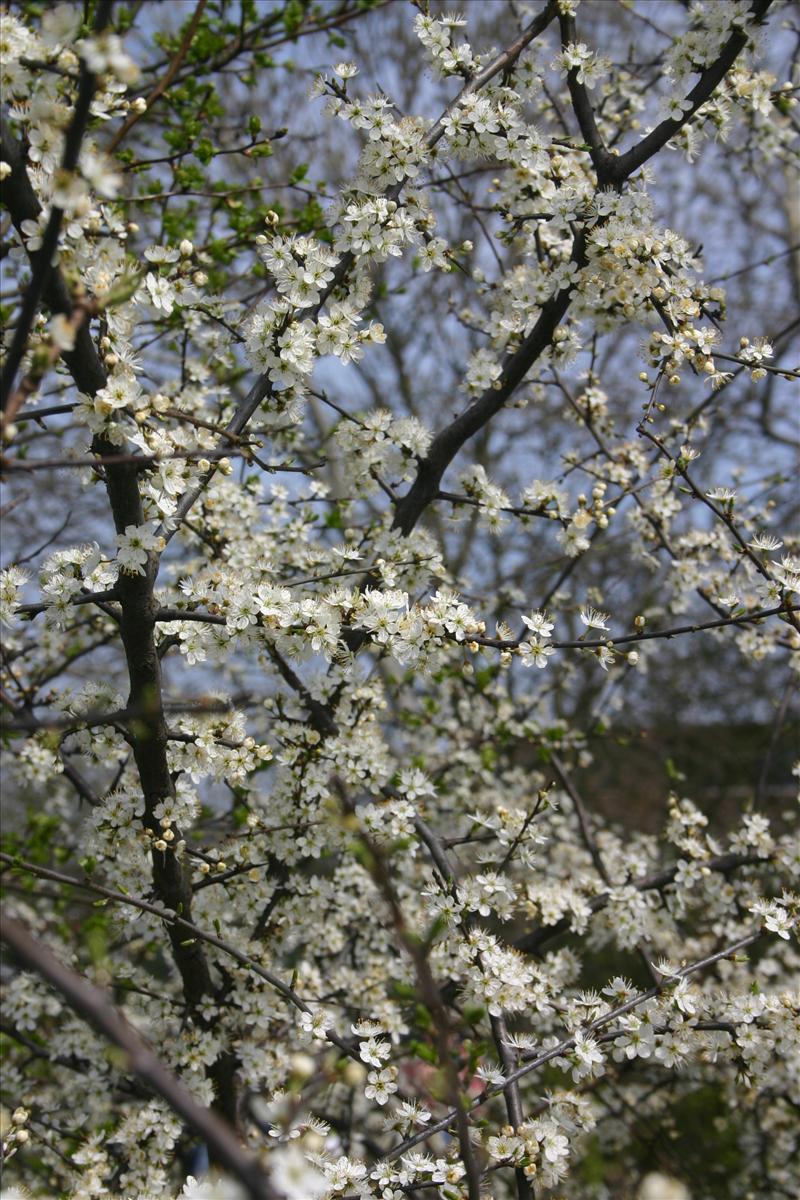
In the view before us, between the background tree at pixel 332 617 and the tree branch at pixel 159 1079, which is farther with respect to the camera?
the background tree at pixel 332 617

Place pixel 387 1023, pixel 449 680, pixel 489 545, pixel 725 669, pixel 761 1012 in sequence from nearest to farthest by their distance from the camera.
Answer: pixel 761 1012, pixel 387 1023, pixel 449 680, pixel 489 545, pixel 725 669

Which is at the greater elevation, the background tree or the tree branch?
the background tree

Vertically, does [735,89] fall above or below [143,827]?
above

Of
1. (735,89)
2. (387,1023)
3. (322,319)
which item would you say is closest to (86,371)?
(322,319)

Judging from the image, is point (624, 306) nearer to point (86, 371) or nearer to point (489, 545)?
point (86, 371)

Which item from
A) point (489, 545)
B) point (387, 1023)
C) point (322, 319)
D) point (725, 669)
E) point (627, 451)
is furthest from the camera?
point (725, 669)

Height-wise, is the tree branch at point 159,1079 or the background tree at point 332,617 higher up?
the background tree at point 332,617

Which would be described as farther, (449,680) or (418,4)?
(449,680)

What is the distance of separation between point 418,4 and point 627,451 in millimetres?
1961

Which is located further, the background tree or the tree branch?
the background tree

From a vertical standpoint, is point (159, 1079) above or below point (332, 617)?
below

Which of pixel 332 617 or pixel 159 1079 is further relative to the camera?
pixel 332 617

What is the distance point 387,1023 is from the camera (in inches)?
128

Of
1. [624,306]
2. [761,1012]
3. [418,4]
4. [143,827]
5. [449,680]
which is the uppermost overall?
[418,4]
